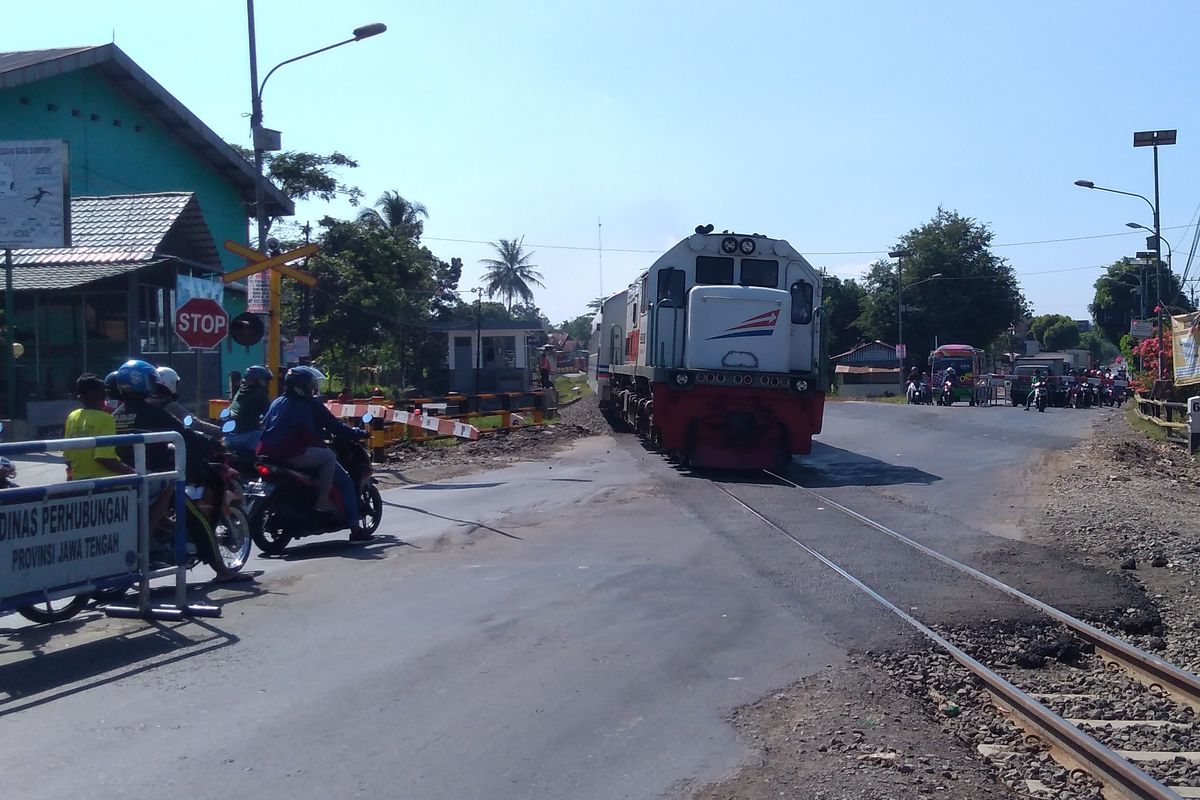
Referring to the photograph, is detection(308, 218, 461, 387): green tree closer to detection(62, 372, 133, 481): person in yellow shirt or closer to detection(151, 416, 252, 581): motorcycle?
detection(151, 416, 252, 581): motorcycle

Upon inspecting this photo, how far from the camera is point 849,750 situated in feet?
16.6

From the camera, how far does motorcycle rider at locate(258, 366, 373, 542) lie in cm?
977

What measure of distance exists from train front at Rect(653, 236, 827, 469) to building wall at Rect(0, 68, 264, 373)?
52.5 ft

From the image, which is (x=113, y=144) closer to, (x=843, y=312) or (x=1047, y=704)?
(x=1047, y=704)

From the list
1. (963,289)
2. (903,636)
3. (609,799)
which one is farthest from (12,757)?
(963,289)

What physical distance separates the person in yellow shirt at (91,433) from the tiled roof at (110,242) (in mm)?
15062

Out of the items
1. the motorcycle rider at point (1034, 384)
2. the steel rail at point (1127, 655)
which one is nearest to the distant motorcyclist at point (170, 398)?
the steel rail at point (1127, 655)

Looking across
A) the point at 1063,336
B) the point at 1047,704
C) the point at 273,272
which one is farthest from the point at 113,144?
the point at 1063,336

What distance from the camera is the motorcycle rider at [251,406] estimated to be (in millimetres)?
10547

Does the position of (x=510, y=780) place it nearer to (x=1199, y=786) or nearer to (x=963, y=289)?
(x=1199, y=786)

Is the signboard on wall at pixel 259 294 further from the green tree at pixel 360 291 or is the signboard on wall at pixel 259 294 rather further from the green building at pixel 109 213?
the green tree at pixel 360 291

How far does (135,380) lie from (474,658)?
12.0 feet

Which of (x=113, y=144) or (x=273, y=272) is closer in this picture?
(x=273, y=272)

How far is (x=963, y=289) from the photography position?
7644 centimetres
